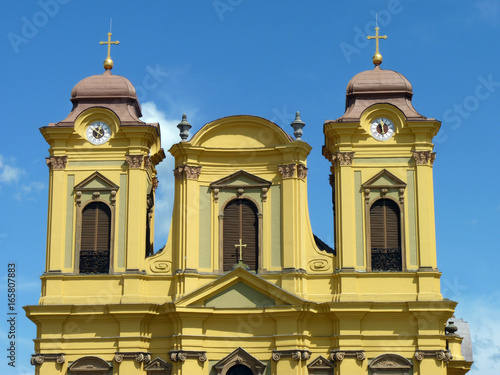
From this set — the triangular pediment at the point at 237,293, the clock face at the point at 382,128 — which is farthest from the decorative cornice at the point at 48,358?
the clock face at the point at 382,128

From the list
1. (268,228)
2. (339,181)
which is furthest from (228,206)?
(339,181)

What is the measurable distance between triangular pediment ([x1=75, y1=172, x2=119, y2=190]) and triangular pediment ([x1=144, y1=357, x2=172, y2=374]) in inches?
226

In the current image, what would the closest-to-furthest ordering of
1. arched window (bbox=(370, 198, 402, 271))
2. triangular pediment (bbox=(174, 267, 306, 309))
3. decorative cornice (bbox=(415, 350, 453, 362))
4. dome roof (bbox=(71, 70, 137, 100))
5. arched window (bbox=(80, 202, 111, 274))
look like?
decorative cornice (bbox=(415, 350, 453, 362)) → triangular pediment (bbox=(174, 267, 306, 309)) → arched window (bbox=(370, 198, 402, 271)) → arched window (bbox=(80, 202, 111, 274)) → dome roof (bbox=(71, 70, 137, 100))

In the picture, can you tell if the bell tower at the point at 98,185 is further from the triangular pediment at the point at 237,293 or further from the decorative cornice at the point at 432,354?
the decorative cornice at the point at 432,354

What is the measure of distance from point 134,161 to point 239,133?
3580 mm

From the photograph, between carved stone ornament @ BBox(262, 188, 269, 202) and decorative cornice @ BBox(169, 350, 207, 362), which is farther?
carved stone ornament @ BBox(262, 188, 269, 202)

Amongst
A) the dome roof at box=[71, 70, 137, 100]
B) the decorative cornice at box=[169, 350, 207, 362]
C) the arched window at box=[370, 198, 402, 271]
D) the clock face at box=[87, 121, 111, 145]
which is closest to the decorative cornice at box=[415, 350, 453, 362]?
the arched window at box=[370, 198, 402, 271]

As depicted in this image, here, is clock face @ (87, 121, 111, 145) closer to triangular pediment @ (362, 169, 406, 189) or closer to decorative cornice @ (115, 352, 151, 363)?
decorative cornice @ (115, 352, 151, 363)

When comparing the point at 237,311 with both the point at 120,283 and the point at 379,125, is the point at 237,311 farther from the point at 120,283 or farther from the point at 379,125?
the point at 379,125

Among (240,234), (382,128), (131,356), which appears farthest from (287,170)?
(131,356)

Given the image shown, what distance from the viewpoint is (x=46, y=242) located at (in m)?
34.0

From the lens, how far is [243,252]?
33844 millimetres

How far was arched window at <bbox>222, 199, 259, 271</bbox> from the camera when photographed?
33.8 meters

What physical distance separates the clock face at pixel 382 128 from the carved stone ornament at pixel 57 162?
10.1 meters
